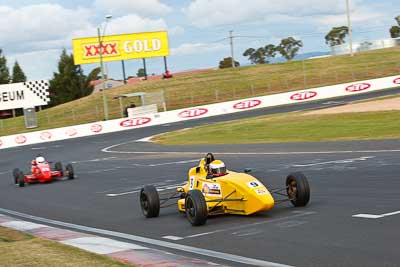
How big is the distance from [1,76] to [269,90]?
160 feet

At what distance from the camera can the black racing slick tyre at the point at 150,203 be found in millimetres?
12602

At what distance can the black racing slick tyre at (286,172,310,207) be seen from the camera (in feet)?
38.1

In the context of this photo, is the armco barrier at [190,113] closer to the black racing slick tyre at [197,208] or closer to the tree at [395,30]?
the black racing slick tyre at [197,208]

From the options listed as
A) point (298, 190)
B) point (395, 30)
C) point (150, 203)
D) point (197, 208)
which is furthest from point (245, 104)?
point (395, 30)

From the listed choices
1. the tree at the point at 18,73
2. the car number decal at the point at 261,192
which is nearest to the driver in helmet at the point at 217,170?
the car number decal at the point at 261,192

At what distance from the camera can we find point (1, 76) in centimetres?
10719

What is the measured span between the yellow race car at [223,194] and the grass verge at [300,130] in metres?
14.6

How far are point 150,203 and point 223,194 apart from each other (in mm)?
1598

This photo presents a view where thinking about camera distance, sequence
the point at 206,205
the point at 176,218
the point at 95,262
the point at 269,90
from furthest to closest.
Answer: the point at 269,90 → the point at 176,218 → the point at 206,205 → the point at 95,262

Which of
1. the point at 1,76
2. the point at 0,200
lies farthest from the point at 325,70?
the point at 0,200

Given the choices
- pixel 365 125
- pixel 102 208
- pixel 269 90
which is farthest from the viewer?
pixel 269 90

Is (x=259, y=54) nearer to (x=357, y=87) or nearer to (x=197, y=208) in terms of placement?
(x=357, y=87)

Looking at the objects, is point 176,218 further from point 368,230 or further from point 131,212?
point 368,230

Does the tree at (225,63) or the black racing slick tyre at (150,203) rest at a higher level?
the tree at (225,63)
